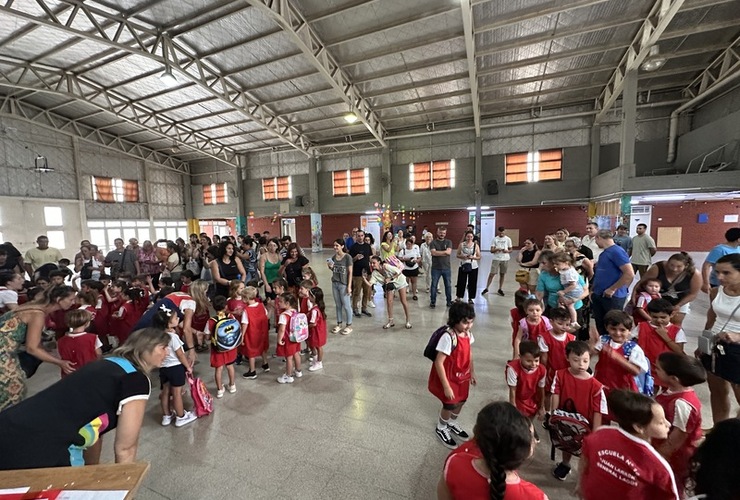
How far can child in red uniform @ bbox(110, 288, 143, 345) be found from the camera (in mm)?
3889

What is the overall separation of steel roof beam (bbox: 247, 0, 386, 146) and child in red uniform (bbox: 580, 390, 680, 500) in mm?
8728

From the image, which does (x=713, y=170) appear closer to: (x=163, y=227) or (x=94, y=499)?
(x=94, y=499)

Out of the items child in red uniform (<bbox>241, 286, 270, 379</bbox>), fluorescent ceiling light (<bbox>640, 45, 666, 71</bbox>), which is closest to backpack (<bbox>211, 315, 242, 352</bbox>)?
child in red uniform (<bbox>241, 286, 270, 379</bbox>)

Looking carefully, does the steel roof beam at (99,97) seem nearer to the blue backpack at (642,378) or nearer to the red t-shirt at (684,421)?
the blue backpack at (642,378)

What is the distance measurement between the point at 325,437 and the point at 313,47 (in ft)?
32.9

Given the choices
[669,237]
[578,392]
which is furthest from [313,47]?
[669,237]

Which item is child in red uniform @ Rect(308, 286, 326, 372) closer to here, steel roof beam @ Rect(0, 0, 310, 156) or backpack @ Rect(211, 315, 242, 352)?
backpack @ Rect(211, 315, 242, 352)

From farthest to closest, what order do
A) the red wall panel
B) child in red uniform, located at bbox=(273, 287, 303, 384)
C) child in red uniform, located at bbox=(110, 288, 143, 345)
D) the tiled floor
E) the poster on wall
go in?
the poster on wall
the red wall panel
child in red uniform, located at bbox=(110, 288, 143, 345)
child in red uniform, located at bbox=(273, 287, 303, 384)
the tiled floor

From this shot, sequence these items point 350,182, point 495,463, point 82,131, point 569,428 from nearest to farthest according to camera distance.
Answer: point 495,463 < point 569,428 < point 82,131 < point 350,182

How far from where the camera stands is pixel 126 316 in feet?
12.8

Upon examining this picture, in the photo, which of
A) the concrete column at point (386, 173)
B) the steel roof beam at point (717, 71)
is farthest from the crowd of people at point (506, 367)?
the concrete column at point (386, 173)

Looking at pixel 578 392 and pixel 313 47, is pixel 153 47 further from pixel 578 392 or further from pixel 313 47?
pixel 578 392

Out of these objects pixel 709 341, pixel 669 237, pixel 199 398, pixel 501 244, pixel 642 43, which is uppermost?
pixel 642 43

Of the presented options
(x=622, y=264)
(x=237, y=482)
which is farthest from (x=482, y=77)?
(x=237, y=482)
